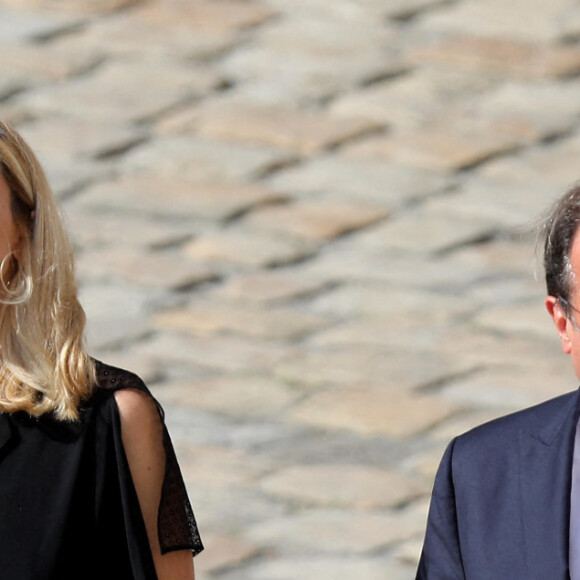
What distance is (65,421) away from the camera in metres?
2.33

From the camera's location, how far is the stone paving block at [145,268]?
539 cm

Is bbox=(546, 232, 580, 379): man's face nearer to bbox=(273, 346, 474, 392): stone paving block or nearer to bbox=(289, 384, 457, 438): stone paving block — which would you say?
bbox=(289, 384, 457, 438): stone paving block

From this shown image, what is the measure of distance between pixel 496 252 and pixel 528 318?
456 mm

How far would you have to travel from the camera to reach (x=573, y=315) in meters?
2.38

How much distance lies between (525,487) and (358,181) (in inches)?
140

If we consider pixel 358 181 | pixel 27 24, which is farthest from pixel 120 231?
Result: pixel 27 24

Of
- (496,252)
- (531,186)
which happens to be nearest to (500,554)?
(496,252)

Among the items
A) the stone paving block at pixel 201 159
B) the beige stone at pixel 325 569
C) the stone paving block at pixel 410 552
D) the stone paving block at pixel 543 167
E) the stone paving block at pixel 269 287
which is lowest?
the stone paving block at pixel 410 552

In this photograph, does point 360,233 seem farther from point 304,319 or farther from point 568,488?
point 568,488

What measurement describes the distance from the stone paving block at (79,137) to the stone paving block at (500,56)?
4.45ft

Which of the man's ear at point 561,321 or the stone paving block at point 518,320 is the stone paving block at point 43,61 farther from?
the man's ear at point 561,321

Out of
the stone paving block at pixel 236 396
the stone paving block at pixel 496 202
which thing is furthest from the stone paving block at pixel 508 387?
the stone paving block at pixel 496 202

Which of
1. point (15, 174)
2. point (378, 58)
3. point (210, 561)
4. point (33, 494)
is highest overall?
point (15, 174)

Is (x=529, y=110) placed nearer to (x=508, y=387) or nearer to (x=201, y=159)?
(x=201, y=159)
